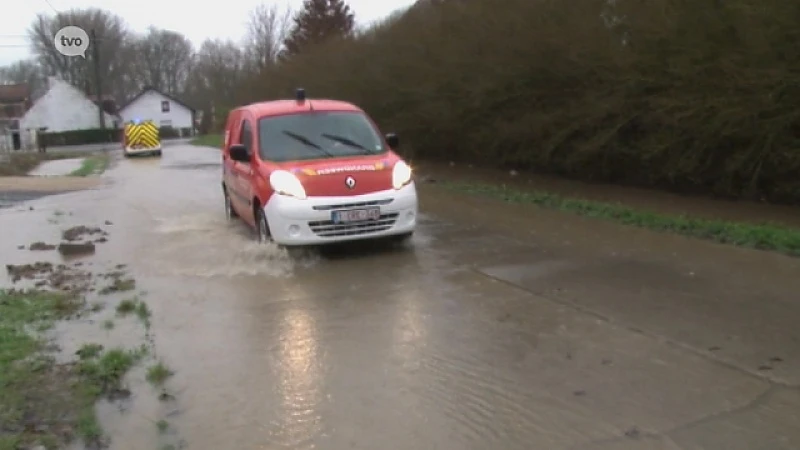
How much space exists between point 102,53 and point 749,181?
83406 millimetres

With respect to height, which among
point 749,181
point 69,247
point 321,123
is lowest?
point 69,247

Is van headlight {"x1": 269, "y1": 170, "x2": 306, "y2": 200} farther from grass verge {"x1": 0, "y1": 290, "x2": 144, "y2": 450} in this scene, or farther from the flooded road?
grass verge {"x1": 0, "y1": 290, "x2": 144, "y2": 450}

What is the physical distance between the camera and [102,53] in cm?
8588

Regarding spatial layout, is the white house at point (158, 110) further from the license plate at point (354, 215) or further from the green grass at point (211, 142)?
the license plate at point (354, 215)

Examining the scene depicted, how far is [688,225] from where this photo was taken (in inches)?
392

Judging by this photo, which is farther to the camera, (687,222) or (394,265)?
(687,222)

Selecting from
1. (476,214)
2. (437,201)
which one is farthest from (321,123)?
(437,201)

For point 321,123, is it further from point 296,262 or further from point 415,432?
point 415,432

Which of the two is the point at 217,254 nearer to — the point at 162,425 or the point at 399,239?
the point at 399,239

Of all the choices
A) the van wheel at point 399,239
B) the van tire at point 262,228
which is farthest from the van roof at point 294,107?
the van wheel at point 399,239

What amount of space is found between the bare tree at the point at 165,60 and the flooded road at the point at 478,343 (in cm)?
9242

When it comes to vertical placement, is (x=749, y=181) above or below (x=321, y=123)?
below

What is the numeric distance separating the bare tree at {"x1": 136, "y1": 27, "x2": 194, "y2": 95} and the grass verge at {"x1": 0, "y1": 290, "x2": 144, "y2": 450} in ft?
308

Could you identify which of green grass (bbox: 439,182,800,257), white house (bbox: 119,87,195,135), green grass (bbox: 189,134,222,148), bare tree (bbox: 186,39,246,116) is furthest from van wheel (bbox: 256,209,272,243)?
white house (bbox: 119,87,195,135)
